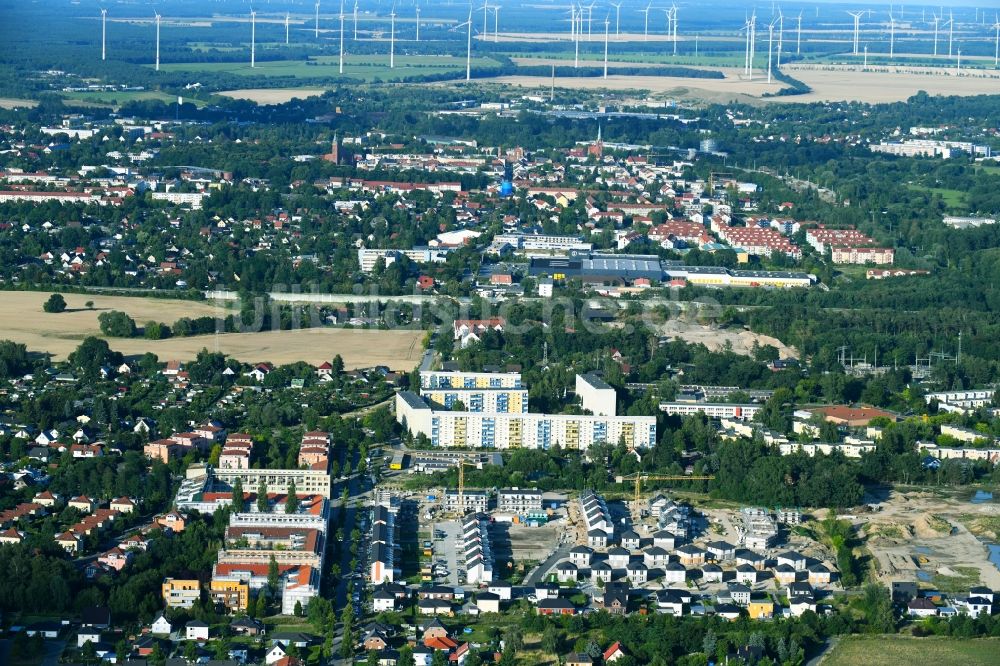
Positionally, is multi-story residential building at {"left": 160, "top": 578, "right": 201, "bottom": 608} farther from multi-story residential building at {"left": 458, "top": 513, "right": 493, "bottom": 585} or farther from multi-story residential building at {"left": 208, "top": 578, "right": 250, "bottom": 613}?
multi-story residential building at {"left": 458, "top": 513, "right": 493, "bottom": 585}

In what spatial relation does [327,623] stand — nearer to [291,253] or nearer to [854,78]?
[291,253]

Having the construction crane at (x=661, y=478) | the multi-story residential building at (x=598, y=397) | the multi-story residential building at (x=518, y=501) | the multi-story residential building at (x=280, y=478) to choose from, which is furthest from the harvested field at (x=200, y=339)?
the multi-story residential building at (x=518, y=501)

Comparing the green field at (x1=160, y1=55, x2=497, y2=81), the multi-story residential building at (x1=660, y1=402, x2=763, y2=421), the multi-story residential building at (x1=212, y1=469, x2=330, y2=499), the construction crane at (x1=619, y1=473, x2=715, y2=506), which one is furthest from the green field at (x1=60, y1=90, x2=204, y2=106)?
the construction crane at (x1=619, y1=473, x2=715, y2=506)

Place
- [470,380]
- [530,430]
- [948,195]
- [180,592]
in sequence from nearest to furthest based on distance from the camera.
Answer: [180,592] → [530,430] → [470,380] → [948,195]

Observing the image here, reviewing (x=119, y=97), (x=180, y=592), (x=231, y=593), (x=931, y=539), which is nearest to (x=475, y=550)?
(x=231, y=593)

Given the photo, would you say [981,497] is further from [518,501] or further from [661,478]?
[518,501]

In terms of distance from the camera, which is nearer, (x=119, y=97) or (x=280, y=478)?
(x=280, y=478)
